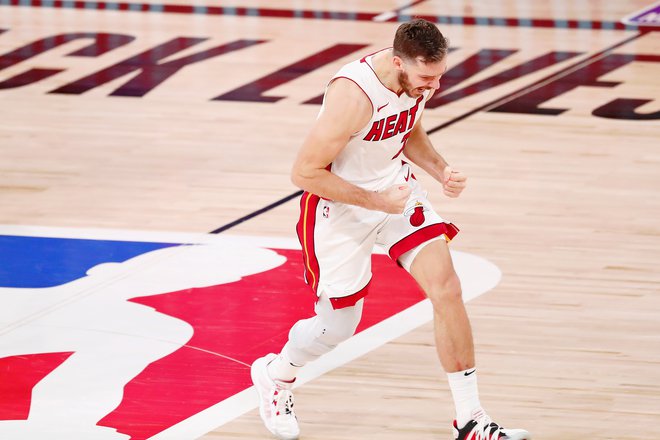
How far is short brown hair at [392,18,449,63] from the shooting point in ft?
14.0

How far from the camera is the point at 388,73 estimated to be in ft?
14.6

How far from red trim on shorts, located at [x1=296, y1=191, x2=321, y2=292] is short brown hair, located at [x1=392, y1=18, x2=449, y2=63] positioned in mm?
600

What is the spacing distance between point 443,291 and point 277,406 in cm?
74

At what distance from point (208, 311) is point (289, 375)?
1.31 meters

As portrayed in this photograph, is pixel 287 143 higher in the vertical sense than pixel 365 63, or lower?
lower

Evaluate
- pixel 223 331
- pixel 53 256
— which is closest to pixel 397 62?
pixel 223 331

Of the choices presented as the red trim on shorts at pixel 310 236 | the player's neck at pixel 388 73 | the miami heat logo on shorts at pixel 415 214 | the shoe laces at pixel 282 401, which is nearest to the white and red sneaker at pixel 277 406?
the shoe laces at pixel 282 401

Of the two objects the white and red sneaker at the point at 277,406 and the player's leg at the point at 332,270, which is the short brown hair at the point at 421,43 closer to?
the player's leg at the point at 332,270

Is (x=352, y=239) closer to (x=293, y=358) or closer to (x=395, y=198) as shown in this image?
(x=395, y=198)

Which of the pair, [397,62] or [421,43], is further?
[397,62]

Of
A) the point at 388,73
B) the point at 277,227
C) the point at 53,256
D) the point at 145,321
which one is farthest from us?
the point at 277,227

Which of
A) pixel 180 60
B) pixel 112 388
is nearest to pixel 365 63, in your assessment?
pixel 112 388

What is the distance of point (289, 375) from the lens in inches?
186

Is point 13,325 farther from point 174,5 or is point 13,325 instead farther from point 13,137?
point 174,5
